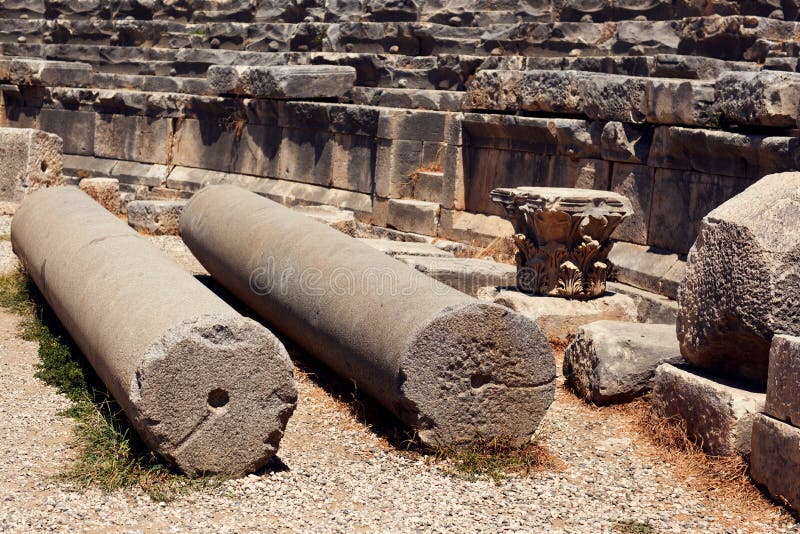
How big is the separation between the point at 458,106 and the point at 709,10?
11.6 feet

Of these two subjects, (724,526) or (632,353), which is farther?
(632,353)

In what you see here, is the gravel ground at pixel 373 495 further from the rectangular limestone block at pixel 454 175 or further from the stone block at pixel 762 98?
the rectangular limestone block at pixel 454 175

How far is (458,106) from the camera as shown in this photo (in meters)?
11.6

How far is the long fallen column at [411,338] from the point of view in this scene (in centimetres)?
519

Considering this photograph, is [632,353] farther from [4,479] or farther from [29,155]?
[29,155]

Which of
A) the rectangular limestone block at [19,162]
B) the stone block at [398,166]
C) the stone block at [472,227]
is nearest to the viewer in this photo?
the stone block at [472,227]

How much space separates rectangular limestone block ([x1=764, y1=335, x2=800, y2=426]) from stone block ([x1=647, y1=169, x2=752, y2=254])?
120 inches

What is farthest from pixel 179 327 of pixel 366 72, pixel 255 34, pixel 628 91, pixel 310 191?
pixel 255 34

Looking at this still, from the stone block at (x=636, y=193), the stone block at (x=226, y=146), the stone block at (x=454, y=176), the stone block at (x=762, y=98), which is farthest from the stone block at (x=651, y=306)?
the stone block at (x=226, y=146)

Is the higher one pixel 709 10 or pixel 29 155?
pixel 709 10

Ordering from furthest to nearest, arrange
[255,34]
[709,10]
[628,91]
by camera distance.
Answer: [255,34], [709,10], [628,91]

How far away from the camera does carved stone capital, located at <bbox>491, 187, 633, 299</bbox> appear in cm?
758

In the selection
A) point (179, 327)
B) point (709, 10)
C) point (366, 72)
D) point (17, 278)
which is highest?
point (709, 10)

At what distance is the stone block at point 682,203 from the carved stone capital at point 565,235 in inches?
24.7
